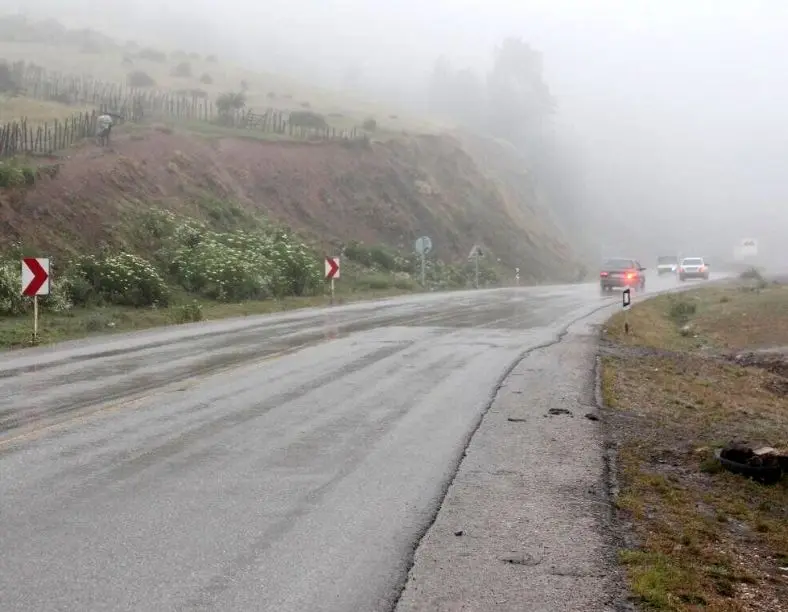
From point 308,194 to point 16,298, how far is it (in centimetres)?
2961

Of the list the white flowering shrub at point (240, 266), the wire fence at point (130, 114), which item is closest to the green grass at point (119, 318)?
Answer: the white flowering shrub at point (240, 266)

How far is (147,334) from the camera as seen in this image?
758 inches

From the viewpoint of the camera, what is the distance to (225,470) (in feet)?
24.5

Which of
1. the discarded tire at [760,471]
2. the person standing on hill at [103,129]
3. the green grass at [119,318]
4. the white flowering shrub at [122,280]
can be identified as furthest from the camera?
the person standing on hill at [103,129]

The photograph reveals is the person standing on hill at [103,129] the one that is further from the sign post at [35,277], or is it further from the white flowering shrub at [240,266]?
the sign post at [35,277]

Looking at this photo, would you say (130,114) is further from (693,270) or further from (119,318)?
(693,270)

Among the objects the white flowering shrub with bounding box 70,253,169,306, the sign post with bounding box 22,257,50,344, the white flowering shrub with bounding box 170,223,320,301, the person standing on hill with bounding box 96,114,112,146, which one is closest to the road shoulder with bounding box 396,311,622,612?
the sign post with bounding box 22,257,50,344

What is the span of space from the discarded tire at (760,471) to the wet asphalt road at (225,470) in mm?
2609

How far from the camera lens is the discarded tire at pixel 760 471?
8.08 meters

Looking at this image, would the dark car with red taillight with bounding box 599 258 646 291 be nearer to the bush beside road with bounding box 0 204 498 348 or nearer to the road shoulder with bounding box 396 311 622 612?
the bush beside road with bounding box 0 204 498 348

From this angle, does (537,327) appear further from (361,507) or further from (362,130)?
(362,130)

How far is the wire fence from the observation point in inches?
1474

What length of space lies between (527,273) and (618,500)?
184 feet

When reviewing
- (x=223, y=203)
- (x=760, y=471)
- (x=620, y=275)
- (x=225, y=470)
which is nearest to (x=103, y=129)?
(x=223, y=203)
